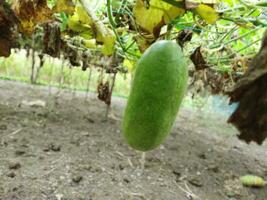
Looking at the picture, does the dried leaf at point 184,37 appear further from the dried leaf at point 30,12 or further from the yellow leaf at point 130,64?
the yellow leaf at point 130,64

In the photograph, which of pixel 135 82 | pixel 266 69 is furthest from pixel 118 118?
pixel 266 69

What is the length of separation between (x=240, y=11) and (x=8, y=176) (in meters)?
2.71

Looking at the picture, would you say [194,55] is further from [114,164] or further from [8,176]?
[114,164]

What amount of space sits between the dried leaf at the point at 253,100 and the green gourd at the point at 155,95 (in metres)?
0.36

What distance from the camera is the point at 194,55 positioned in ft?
5.37

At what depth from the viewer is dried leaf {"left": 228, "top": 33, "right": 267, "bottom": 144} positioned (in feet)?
2.37

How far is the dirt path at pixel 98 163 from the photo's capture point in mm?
3633

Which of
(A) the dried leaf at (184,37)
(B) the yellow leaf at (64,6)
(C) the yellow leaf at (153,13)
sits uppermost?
(C) the yellow leaf at (153,13)

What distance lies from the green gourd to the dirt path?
2.39m

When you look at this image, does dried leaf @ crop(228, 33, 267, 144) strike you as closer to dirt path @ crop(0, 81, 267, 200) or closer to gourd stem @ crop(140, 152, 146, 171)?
dirt path @ crop(0, 81, 267, 200)

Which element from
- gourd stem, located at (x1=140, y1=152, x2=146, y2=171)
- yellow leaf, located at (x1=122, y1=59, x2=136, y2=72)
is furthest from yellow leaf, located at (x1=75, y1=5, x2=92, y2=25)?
gourd stem, located at (x1=140, y1=152, x2=146, y2=171)

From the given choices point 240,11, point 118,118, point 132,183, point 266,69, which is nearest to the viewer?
point 266,69

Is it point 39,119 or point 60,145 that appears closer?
point 60,145

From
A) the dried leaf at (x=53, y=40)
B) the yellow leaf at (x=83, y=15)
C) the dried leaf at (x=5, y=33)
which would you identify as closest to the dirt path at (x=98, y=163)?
the dried leaf at (x=53, y=40)
